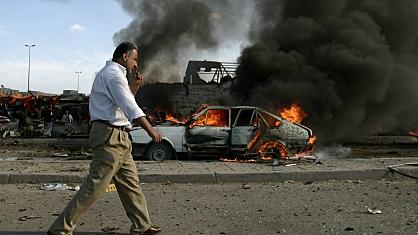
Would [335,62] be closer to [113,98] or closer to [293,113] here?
[293,113]

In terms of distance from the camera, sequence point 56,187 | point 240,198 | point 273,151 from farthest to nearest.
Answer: point 273,151, point 56,187, point 240,198

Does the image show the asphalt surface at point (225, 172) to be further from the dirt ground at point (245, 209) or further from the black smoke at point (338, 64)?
the black smoke at point (338, 64)

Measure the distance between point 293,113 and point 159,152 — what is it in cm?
490

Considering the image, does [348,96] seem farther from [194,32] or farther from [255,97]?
[194,32]

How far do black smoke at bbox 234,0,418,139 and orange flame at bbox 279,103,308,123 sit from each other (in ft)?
1.17

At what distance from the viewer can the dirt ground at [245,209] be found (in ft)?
14.2

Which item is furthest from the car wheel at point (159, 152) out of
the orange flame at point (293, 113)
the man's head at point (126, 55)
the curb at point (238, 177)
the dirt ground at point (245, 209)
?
the man's head at point (126, 55)

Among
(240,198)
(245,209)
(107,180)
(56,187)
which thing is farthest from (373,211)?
(56,187)

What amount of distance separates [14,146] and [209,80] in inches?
383

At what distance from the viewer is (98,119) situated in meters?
3.72

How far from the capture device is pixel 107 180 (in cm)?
365

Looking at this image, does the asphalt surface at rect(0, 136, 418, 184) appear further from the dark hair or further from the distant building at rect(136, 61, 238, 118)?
the distant building at rect(136, 61, 238, 118)

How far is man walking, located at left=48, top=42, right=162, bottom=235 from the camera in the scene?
3564mm

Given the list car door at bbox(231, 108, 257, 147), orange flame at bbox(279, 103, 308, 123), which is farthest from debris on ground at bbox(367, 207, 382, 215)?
orange flame at bbox(279, 103, 308, 123)
